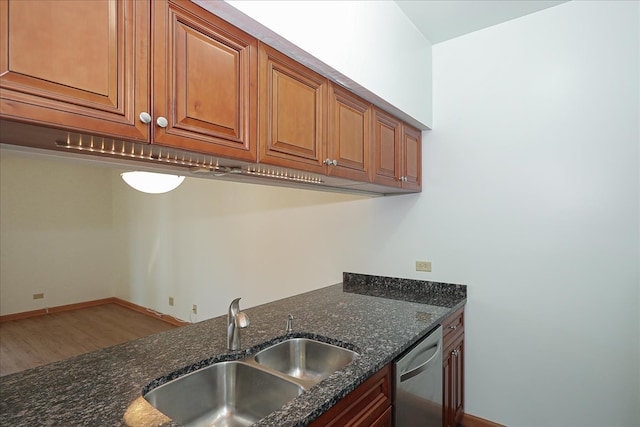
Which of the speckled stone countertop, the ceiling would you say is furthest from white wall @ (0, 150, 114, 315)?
the ceiling

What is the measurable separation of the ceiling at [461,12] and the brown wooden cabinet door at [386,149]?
670 mm

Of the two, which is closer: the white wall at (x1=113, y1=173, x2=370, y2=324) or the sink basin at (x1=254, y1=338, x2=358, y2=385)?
the sink basin at (x1=254, y1=338, x2=358, y2=385)

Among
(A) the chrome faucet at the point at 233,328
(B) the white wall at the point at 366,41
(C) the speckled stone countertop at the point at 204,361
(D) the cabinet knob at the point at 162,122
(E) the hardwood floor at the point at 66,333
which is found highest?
(B) the white wall at the point at 366,41

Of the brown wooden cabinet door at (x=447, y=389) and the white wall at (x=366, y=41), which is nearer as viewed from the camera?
the white wall at (x=366, y=41)

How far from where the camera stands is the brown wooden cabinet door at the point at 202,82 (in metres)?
0.99

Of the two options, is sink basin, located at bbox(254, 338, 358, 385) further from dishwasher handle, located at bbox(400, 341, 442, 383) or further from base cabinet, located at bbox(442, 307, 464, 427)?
base cabinet, located at bbox(442, 307, 464, 427)

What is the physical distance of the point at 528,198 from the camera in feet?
7.12

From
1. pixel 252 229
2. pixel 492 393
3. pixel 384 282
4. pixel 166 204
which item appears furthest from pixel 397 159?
pixel 166 204

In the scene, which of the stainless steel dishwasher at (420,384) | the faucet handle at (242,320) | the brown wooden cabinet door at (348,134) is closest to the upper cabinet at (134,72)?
the brown wooden cabinet door at (348,134)

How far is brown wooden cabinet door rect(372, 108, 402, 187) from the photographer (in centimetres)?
201

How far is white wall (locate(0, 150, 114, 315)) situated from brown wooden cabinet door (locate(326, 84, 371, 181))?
542cm

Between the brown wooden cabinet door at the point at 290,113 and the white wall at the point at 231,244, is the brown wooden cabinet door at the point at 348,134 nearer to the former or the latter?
the brown wooden cabinet door at the point at 290,113

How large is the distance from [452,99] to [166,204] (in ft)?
13.2

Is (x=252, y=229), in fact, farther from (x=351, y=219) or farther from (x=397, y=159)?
(x=397, y=159)
